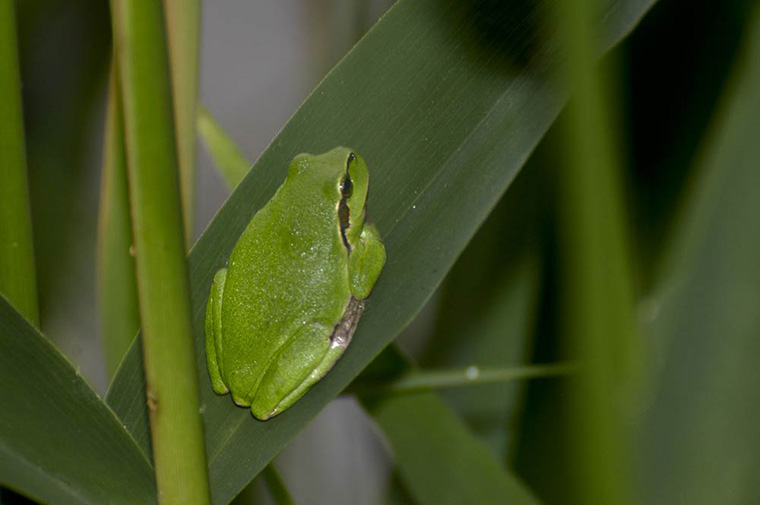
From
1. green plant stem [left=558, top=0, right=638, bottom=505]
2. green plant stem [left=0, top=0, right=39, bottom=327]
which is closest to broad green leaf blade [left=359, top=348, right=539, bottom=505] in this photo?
green plant stem [left=0, top=0, right=39, bottom=327]

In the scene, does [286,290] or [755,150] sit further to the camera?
[286,290]

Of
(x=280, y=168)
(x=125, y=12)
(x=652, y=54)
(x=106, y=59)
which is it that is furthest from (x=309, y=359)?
(x=106, y=59)

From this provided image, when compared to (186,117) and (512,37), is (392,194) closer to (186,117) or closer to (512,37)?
(512,37)

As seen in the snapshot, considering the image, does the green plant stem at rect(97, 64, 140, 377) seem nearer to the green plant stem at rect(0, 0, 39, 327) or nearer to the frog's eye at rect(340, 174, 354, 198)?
the green plant stem at rect(0, 0, 39, 327)

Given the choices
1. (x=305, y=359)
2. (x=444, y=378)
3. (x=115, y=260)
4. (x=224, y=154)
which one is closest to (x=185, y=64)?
(x=224, y=154)

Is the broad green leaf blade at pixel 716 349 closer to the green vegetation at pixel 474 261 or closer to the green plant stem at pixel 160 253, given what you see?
the green vegetation at pixel 474 261

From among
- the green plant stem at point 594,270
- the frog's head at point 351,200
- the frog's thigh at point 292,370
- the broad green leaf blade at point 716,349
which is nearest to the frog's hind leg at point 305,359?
the frog's thigh at point 292,370

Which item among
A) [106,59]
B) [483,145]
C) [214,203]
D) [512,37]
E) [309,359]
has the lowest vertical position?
[214,203]
